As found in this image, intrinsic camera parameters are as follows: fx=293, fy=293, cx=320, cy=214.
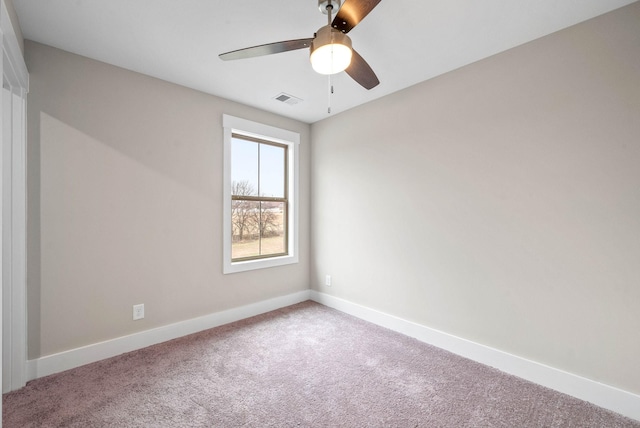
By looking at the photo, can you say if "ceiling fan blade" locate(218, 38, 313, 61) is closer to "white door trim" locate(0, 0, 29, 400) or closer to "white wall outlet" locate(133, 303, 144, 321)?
"white door trim" locate(0, 0, 29, 400)

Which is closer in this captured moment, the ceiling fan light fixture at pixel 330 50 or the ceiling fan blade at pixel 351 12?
the ceiling fan blade at pixel 351 12

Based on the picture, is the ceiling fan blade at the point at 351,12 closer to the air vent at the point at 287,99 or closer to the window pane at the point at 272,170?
the air vent at the point at 287,99

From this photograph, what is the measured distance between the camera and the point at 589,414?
187cm

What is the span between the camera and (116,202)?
256cm

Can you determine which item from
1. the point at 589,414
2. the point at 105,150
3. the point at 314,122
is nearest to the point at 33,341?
the point at 105,150

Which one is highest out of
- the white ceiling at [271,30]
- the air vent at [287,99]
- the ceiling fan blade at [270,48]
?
the white ceiling at [271,30]

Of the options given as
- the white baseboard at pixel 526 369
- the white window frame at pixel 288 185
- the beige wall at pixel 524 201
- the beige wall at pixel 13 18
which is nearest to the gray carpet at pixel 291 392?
the white baseboard at pixel 526 369

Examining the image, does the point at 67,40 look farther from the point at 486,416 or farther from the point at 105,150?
the point at 486,416

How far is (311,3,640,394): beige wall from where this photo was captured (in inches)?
74.7

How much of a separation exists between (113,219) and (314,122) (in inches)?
104

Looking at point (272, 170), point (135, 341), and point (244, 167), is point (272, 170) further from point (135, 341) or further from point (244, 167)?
point (135, 341)

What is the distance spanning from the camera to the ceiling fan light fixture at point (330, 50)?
5.17 feet

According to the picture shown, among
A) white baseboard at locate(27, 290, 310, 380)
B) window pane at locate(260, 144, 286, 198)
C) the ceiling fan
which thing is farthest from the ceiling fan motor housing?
white baseboard at locate(27, 290, 310, 380)

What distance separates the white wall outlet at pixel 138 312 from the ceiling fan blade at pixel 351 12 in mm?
2760
